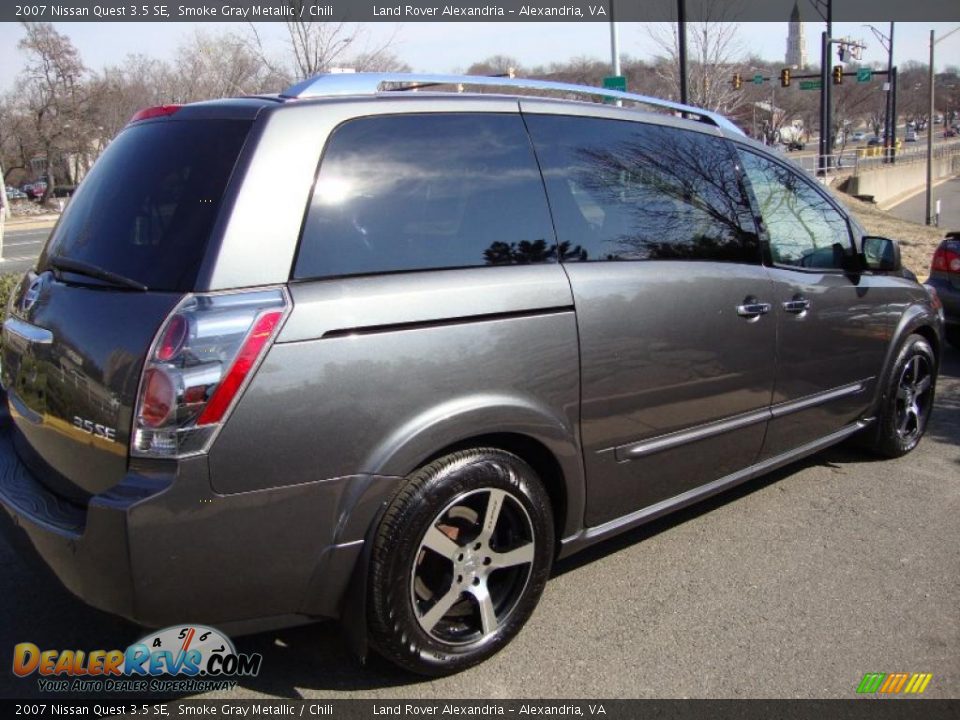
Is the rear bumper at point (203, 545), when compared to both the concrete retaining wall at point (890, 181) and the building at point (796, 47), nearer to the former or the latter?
the concrete retaining wall at point (890, 181)

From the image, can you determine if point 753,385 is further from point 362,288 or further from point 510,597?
point 362,288

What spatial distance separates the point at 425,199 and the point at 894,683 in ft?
7.50

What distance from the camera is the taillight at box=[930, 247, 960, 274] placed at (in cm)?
724

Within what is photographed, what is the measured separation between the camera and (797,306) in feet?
12.6

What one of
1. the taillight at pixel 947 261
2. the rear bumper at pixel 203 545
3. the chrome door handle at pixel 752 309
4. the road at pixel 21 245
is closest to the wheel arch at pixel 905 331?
the chrome door handle at pixel 752 309

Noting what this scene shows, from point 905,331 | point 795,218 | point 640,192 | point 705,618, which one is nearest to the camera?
point 705,618

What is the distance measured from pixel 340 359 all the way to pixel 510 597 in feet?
3.72

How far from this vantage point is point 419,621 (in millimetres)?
2633

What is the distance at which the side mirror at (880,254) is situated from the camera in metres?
4.45

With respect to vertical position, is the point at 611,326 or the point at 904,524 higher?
the point at 611,326

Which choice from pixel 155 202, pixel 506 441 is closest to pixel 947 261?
pixel 506 441

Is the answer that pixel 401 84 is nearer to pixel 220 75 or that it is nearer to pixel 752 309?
pixel 752 309

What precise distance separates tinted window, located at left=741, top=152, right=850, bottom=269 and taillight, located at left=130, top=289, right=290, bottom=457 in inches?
105

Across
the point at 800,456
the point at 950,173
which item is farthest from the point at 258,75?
the point at 950,173
